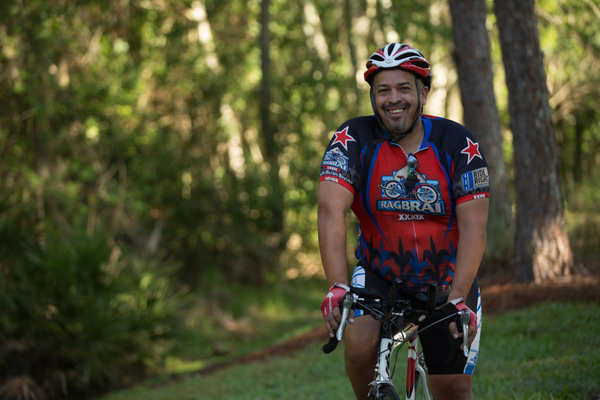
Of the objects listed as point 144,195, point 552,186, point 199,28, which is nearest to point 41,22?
point 144,195

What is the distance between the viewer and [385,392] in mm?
2986

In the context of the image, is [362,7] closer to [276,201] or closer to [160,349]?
[276,201]

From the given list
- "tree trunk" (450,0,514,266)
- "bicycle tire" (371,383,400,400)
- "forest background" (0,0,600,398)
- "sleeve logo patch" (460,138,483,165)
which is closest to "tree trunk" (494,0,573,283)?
"forest background" (0,0,600,398)

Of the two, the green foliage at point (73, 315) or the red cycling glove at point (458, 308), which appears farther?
the green foliage at point (73, 315)

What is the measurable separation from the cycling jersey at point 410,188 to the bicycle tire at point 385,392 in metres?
0.62

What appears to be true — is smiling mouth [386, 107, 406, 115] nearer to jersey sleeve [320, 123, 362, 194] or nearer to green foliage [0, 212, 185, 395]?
jersey sleeve [320, 123, 362, 194]

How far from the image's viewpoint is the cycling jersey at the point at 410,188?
130 inches

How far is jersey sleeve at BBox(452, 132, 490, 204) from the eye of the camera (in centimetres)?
326

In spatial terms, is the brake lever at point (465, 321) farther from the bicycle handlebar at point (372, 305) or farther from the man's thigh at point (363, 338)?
the man's thigh at point (363, 338)

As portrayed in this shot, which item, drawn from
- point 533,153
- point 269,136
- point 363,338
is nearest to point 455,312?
point 363,338

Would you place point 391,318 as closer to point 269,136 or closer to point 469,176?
point 469,176

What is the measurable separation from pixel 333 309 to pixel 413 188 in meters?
0.74

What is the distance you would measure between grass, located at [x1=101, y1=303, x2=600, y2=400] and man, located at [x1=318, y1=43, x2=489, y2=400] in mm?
2439

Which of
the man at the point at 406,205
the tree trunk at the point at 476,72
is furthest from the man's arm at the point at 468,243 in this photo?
the tree trunk at the point at 476,72
